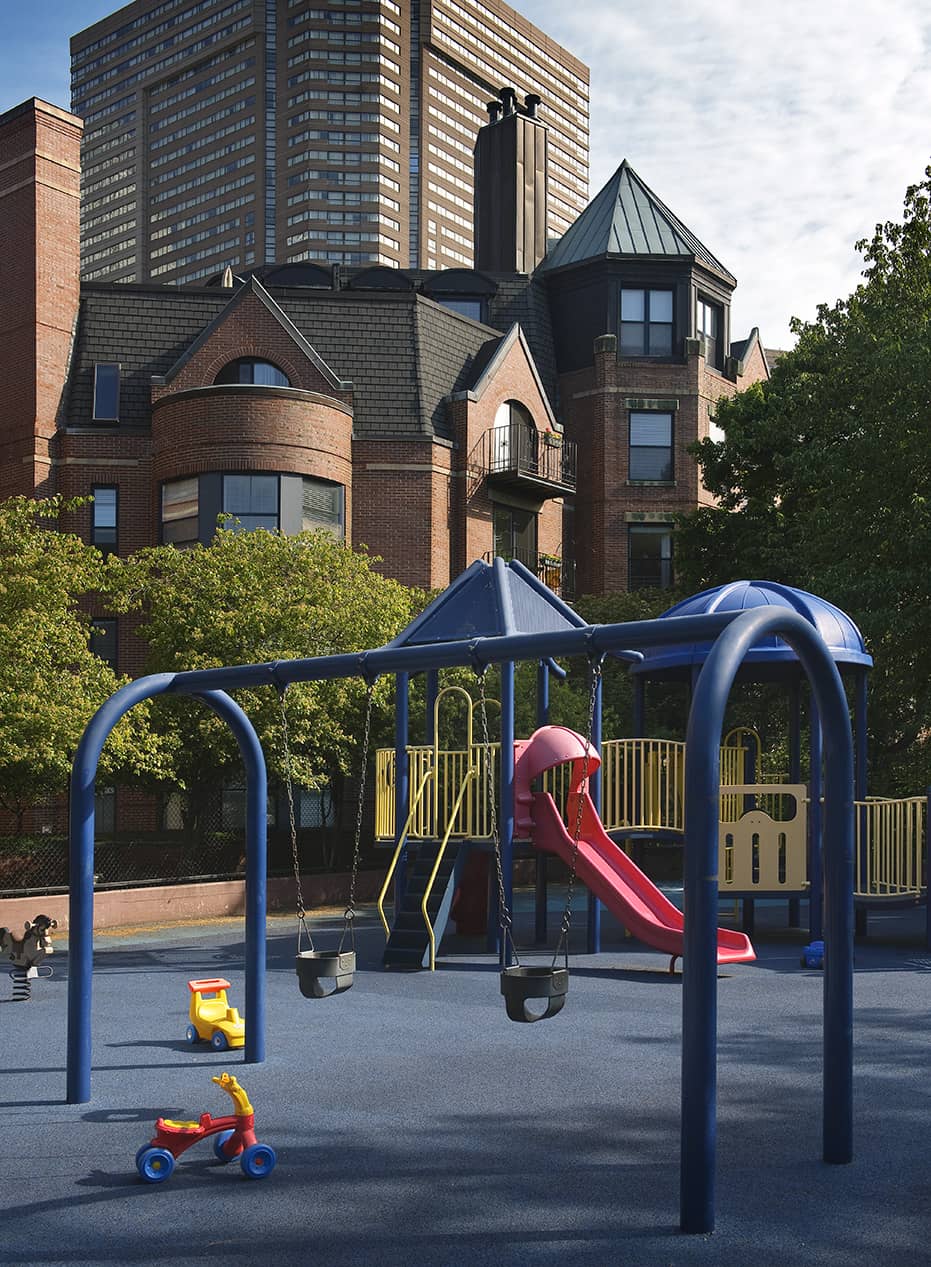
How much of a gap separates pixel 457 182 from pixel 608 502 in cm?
14506

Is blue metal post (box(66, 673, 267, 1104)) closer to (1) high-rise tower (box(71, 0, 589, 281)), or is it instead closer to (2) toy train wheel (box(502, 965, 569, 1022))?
(2) toy train wheel (box(502, 965, 569, 1022))

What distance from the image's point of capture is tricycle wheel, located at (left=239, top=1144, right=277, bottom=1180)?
7.70 m

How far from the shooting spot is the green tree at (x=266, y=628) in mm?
24844

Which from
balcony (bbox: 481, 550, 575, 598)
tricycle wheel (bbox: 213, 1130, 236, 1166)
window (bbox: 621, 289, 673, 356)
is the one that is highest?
window (bbox: 621, 289, 673, 356)

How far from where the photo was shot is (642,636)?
867 centimetres

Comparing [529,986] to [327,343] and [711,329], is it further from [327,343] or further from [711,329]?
[711,329]

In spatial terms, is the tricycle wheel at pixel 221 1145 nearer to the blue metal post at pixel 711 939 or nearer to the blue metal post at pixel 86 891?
the blue metal post at pixel 86 891

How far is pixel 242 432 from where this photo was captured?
32.6m

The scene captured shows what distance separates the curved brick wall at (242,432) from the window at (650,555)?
11.5m

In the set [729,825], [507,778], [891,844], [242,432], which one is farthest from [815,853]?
[242,432]

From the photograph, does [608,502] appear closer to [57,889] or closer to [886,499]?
[886,499]

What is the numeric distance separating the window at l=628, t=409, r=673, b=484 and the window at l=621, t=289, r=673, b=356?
2.14m

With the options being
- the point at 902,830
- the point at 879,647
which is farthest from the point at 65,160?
the point at 902,830

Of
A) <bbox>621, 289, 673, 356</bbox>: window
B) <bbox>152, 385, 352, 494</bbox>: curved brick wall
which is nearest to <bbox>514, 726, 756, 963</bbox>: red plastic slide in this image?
<bbox>152, 385, 352, 494</bbox>: curved brick wall
